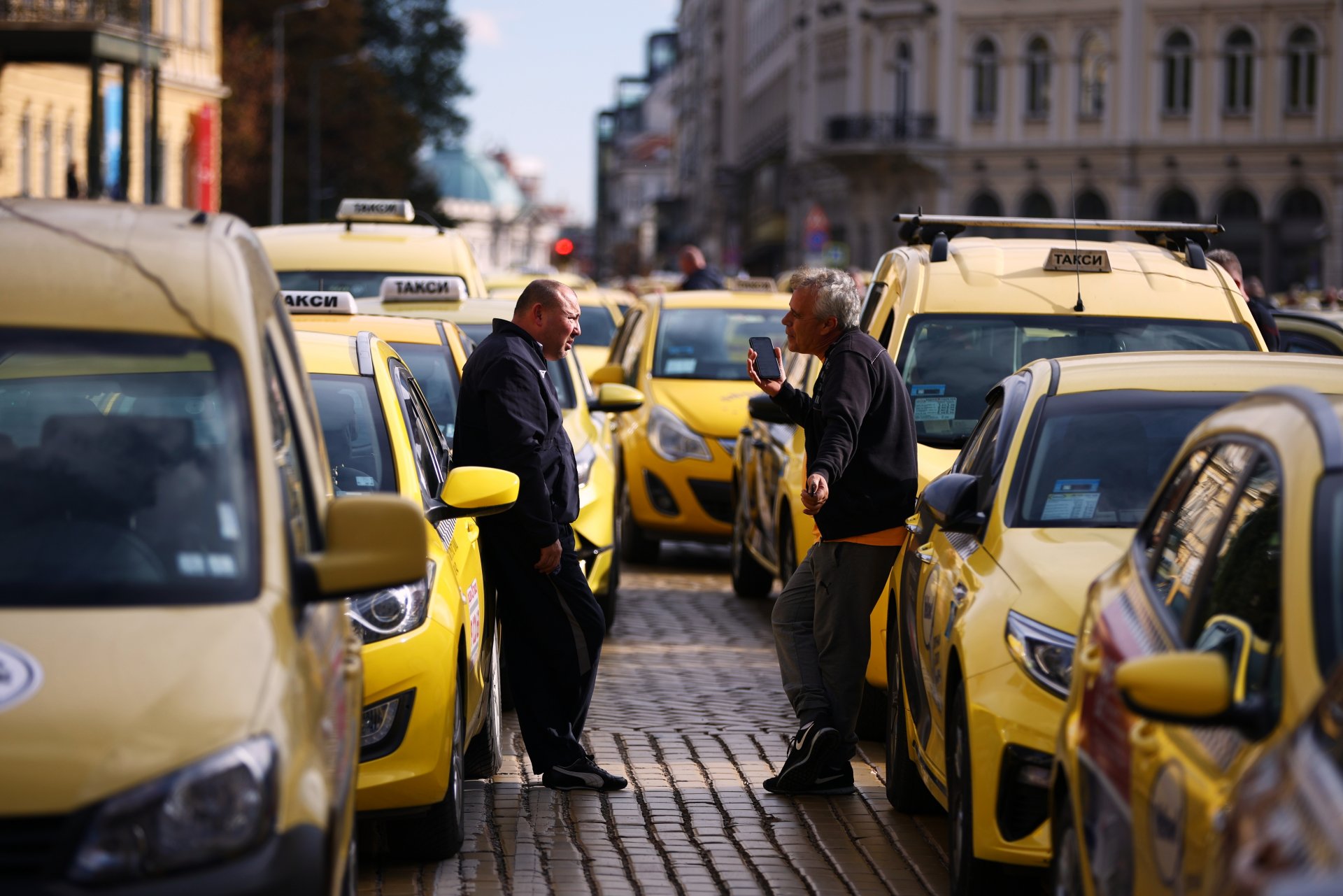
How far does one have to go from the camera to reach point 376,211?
632 inches

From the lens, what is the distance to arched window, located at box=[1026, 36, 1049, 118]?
235ft

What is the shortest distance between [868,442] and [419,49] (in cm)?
8827

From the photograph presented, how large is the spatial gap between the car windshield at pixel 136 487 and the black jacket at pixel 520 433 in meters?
2.84

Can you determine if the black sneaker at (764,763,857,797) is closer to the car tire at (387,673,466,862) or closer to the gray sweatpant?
the gray sweatpant

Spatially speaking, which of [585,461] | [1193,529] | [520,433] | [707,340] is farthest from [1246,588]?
[707,340]

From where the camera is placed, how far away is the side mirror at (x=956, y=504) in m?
6.55

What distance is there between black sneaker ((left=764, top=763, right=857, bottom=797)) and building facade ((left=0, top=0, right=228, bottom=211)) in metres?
25.6

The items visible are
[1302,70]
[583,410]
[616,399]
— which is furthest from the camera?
[1302,70]

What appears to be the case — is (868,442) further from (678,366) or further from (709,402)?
(678,366)

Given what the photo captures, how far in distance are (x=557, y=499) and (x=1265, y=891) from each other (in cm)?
506

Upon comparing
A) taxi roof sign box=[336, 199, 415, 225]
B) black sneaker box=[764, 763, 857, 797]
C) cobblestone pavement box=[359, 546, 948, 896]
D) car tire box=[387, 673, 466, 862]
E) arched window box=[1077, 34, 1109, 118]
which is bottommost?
cobblestone pavement box=[359, 546, 948, 896]

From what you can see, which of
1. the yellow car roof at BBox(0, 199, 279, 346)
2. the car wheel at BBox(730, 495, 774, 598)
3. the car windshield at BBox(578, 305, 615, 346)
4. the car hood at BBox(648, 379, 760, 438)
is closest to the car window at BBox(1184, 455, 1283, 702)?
the yellow car roof at BBox(0, 199, 279, 346)

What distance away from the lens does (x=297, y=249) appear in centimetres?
1411

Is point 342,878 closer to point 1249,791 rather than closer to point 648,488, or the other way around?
point 1249,791
